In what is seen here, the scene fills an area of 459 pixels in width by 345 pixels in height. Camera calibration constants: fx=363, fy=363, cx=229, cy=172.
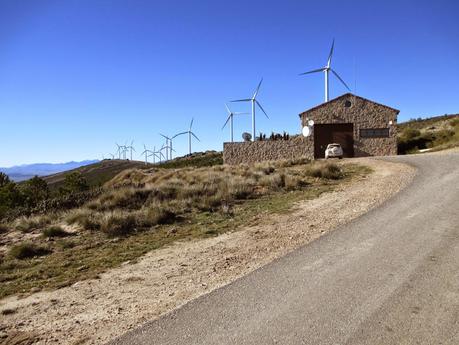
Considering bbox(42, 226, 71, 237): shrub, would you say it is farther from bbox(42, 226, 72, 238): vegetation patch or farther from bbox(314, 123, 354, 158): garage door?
bbox(314, 123, 354, 158): garage door

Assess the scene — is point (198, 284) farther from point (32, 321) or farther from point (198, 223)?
point (198, 223)

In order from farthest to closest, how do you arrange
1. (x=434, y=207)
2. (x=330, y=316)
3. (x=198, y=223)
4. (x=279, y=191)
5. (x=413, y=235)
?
1. (x=279, y=191)
2. (x=198, y=223)
3. (x=434, y=207)
4. (x=413, y=235)
5. (x=330, y=316)

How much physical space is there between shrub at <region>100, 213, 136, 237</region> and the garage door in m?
30.0

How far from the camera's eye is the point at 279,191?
17438 millimetres

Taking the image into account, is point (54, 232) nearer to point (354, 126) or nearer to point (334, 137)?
point (334, 137)

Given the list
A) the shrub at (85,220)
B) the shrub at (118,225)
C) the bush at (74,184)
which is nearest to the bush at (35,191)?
the bush at (74,184)

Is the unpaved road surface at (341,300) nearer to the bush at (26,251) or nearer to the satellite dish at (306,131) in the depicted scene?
the bush at (26,251)

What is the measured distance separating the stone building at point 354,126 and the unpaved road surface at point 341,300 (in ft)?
104

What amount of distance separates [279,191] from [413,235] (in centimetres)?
963

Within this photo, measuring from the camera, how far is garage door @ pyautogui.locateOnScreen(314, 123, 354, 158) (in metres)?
38.8

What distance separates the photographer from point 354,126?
127ft

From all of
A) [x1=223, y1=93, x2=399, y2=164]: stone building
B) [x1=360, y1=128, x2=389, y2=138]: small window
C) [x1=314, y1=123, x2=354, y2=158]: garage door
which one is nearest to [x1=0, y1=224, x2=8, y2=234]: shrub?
[x1=223, y1=93, x2=399, y2=164]: stone building

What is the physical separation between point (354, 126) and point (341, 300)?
118 ft

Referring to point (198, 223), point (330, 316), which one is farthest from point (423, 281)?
point (198, 223)
